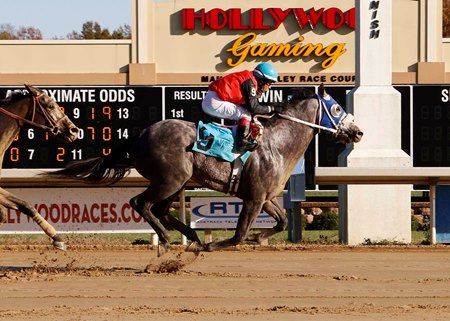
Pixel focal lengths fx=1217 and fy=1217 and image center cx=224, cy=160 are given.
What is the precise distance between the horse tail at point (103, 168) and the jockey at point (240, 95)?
849 millimetres

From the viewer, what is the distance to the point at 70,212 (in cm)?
1559

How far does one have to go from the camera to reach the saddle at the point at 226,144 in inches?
418

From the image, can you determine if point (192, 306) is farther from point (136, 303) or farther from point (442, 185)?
point (442, 185)

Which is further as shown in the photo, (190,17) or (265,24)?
(265,24)

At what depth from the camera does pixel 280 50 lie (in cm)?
2319

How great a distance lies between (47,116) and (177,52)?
1261 cm

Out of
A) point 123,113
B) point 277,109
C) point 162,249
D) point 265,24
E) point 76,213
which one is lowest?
point 162,249

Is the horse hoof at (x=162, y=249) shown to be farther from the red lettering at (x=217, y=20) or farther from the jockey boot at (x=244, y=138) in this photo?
the red lettering at (x=217, y=20)

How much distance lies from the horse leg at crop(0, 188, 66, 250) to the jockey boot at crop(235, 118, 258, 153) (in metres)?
1.77

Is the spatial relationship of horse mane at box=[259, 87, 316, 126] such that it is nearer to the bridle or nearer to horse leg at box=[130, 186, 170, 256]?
horse leg at box=[130, 186, 170, 256]

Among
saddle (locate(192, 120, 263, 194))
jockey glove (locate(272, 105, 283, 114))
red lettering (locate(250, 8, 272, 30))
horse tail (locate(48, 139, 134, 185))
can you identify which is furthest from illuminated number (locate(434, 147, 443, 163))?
horse tail (locate(48, 139, 134, 185))

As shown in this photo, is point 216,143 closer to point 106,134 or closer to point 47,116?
point 47,116

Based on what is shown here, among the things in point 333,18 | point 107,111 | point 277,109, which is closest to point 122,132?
point 107,111

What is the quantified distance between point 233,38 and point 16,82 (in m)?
4.31
